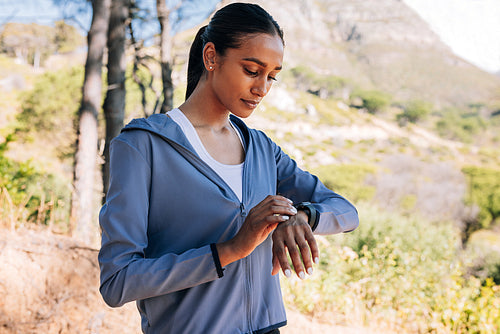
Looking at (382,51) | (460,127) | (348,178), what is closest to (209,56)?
(348,178)

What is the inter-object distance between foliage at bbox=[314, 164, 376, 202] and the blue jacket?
24.2 metres

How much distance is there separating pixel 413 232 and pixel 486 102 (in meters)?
72.5

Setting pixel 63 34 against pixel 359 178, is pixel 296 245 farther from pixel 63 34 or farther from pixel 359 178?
pixel 359 178

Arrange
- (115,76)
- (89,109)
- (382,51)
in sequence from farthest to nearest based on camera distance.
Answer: (382,51) → (115,76) → (89,109)

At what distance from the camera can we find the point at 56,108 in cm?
1520

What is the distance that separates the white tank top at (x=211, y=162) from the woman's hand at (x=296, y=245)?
0.14 metres

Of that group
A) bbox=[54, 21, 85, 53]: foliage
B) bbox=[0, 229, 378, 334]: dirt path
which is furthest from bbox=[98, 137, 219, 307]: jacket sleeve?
bbox=[54, 21, 85, 53]: foliage

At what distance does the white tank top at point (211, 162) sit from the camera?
93cm

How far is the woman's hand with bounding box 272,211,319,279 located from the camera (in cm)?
81

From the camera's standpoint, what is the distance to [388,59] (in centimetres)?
8381

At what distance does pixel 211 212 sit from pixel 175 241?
95 millimetres

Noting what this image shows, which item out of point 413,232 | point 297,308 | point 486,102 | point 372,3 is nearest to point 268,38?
point 297,308

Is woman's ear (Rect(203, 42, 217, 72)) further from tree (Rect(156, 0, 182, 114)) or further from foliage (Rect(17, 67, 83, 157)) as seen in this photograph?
foliage (Rect(17, 67, 83, 157))

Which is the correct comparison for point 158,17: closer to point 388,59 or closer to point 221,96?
point 221,96
